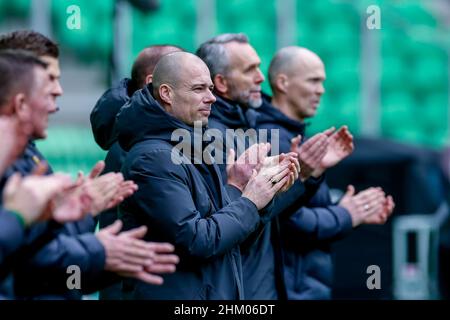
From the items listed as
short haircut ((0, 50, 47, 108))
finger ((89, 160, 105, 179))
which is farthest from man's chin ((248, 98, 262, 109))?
short haircut ((0, 50, 47, 108))

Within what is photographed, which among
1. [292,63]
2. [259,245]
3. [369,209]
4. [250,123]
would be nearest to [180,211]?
[259,245]

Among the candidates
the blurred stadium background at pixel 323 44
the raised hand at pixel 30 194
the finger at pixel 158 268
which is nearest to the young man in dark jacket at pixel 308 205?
the finger at pixel 158 268

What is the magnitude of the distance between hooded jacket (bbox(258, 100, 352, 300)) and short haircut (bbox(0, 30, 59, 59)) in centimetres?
161

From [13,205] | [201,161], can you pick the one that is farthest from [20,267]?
[201,161]

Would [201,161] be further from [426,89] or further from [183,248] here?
[426,89]

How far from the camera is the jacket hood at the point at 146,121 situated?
429cm

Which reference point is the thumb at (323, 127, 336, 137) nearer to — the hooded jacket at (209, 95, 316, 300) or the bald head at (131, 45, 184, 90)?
the hooded jacket at (209, 95, 316, 300)

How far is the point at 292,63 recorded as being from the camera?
18.8 ft

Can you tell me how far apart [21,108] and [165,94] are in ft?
3.09

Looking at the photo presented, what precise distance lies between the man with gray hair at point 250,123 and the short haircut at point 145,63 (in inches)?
11.2

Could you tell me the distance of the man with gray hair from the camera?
4.95m

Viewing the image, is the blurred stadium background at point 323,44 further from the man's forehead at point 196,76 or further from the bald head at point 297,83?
the man's forehead at point 196,76

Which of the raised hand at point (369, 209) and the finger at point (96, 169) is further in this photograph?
the raised hand at point (369, 209)

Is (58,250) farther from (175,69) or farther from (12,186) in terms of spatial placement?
(175,69)
